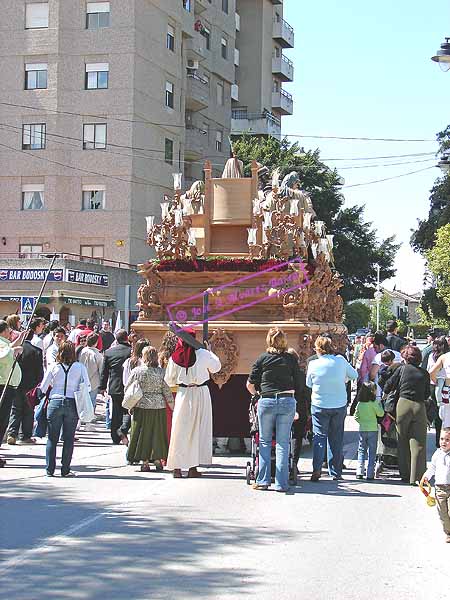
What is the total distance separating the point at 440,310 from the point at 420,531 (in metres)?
59.9

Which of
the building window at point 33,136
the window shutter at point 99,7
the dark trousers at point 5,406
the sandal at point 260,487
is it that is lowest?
the sandal at point 260,487

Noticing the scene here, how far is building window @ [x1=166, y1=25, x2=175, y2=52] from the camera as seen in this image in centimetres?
5022

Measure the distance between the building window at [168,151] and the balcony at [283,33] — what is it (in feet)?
64.2

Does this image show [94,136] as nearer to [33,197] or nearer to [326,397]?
[33,197]

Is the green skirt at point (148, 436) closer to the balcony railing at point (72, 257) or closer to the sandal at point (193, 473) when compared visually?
the sandal at point (193, 473)

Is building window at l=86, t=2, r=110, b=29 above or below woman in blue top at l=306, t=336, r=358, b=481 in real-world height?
above

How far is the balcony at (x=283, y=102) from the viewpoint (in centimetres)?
6766

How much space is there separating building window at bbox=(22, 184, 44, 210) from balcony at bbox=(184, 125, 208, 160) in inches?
365

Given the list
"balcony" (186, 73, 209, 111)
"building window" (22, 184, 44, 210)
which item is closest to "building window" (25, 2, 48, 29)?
"building window" (22, 184, 44, 210)

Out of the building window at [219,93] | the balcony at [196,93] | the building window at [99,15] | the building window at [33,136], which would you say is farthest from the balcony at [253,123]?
the building window at [33,136]

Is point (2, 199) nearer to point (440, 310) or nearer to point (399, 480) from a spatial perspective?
point (440, 310)

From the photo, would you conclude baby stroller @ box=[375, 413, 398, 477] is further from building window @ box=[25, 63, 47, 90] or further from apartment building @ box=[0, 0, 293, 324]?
building window @ box=[25, 63, 47, 90]

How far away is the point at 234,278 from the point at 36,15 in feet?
117

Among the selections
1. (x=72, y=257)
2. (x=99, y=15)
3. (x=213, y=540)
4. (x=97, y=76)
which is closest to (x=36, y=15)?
(x=99, y=15)
